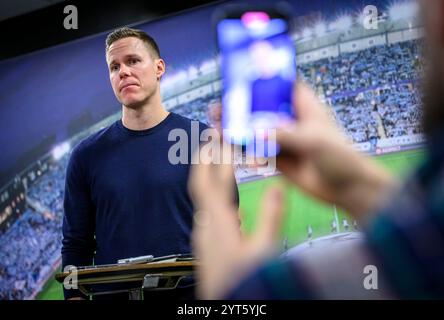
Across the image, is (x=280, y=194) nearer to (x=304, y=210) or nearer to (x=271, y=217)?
(x=271, y=217)

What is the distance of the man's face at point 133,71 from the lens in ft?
7.00

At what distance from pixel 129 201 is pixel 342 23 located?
1.12 meters

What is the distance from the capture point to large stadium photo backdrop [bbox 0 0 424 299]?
215 cm

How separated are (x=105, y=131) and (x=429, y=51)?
82.9 inches

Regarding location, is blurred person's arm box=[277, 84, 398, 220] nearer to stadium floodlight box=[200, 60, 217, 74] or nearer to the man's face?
the man's face

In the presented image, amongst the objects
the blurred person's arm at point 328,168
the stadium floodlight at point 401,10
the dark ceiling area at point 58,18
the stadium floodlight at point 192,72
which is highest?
the dark ceiling area at point 58,18

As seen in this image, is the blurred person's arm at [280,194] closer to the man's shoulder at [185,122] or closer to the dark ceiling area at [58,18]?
the man's shoulder at [185,122]

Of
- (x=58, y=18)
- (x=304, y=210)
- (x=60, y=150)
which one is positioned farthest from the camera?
(x=58, y=18)

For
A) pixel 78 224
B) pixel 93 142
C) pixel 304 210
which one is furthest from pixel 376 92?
pixel 78 224

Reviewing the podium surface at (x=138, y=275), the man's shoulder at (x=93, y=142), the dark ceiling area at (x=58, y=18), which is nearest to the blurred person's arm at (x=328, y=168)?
the podium surface at (x=138, y=275)

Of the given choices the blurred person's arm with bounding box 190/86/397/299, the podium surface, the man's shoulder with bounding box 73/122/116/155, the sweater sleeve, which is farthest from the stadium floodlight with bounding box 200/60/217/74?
the blurred person's arm with bounding box 190/86/397/299

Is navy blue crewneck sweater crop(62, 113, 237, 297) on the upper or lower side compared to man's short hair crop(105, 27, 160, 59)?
lower

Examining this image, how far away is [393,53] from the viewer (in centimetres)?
219

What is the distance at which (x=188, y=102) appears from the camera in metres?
2.39
